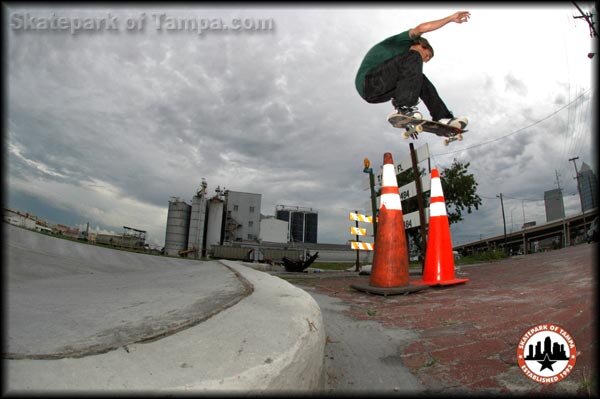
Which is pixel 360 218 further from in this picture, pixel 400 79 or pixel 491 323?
pixel 491 323

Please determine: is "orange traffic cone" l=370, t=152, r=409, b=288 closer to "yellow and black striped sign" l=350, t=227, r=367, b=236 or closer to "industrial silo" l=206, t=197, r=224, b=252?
"yellow and black striped sign" l=350, t=227, r=367, b=236

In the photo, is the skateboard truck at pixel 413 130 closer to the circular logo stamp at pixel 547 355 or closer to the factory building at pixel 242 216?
the circular logo stamp at pixel 547 355

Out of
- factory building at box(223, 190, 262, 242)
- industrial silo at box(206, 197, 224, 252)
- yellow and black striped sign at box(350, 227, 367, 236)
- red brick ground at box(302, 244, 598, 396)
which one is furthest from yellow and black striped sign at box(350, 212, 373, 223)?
factory building at box(223, 190, 262, 242)

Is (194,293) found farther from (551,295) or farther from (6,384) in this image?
(551,295)

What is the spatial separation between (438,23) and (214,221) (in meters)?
42.9

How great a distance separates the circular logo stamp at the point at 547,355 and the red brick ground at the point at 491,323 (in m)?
0.05

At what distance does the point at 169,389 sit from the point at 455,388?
1711mm

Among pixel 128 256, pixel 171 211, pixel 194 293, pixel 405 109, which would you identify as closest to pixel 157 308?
pixel 194 293

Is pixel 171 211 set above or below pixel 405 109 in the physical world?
above

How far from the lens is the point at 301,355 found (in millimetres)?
1559

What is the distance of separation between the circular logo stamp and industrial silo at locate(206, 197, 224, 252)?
4430 centimetres

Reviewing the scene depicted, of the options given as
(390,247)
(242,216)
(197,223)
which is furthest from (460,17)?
(242,216)

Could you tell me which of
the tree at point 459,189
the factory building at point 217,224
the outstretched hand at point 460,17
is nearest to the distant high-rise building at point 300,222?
the factory building at point 217,224

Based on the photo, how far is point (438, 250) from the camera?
5980mm
